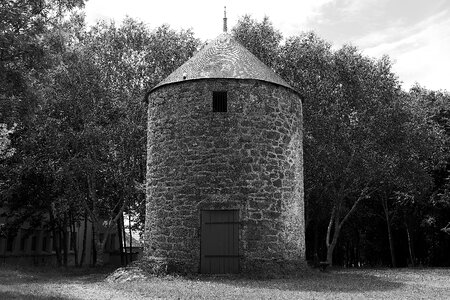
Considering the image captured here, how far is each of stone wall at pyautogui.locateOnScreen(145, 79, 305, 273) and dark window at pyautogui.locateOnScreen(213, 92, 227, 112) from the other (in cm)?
27

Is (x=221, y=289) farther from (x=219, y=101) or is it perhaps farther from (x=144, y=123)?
(x=144, y=123)

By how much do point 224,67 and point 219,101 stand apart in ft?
4.24

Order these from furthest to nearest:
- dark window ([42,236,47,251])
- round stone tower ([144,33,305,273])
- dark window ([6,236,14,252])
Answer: dark window ([42,236,47,251]) → dark window ([6,236,14,252]) → round stone tower ([144,33,305,273])

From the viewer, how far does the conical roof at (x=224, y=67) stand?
1759 cm

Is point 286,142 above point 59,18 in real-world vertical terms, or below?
below

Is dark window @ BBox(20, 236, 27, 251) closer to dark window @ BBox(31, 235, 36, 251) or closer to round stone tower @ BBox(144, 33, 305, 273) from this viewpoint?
dark window @ BBox(31, 235, 36, 251)

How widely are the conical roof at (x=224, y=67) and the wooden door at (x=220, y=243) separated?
4.81 m

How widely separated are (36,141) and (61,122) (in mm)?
1630

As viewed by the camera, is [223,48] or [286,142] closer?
[286,142]

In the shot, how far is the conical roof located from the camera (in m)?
17.6

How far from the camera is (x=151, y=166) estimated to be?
1844 centimetres

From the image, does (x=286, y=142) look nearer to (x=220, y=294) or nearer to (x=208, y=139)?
(x=208, y=139)

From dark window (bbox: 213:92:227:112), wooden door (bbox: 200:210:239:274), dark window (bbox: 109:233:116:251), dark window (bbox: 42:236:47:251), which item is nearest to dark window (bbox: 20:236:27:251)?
dark window (bbox: 42:236:47:251)

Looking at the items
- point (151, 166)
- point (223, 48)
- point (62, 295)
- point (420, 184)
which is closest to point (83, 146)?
point (151, 166)
